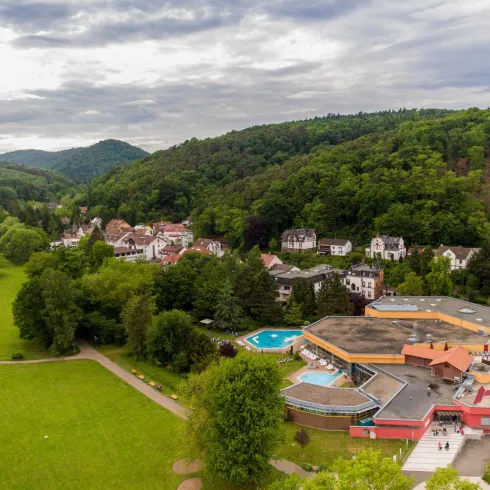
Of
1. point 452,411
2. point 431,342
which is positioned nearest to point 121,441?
point 452,411

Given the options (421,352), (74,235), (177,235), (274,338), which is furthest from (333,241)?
(74,235)

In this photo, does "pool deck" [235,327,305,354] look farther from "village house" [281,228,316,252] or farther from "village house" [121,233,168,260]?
"village house" [121,233,168,260]

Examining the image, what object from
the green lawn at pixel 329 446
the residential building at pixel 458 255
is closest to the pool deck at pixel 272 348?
the green lawn at pixel 329 446

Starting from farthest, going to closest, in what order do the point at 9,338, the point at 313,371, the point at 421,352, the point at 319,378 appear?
the point at 9,338, the point at 313,371, the point at 319,378, the point at 421,352

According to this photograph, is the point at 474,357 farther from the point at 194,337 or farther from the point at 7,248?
the point at 7,248

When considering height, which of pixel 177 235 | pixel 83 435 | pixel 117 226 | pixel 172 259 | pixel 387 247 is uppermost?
pixel 117 226

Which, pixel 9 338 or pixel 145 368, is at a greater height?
pixel 9 338

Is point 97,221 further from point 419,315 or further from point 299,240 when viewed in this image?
point 419,315
